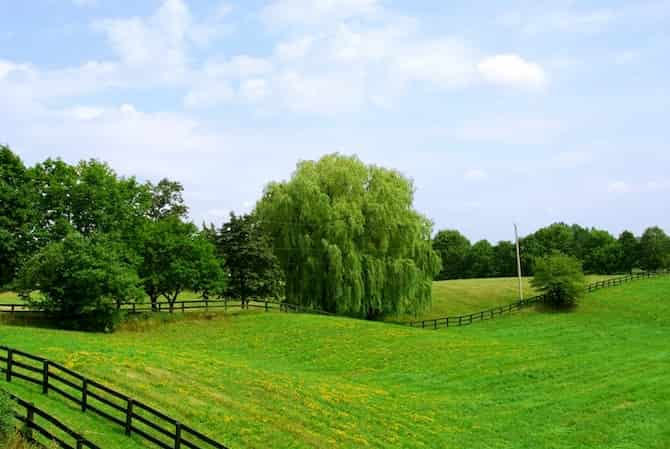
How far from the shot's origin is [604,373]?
3073cm

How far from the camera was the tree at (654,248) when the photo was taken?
97.6m

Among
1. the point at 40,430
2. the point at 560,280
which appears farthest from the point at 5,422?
the point at 560,280

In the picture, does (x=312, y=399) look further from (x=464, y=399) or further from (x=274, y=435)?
(x=464, y=399)

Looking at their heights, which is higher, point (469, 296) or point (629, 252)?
point (629, 252)

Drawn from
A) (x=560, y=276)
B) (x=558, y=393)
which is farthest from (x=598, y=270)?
(x=558, y=393)

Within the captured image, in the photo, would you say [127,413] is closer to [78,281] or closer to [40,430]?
[40,430]

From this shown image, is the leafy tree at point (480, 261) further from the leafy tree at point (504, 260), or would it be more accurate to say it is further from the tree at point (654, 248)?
the tree at point (654, 248)

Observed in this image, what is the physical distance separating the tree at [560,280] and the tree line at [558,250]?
40.0 m

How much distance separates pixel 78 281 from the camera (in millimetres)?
34344

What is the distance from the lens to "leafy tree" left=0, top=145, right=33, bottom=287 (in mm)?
36594

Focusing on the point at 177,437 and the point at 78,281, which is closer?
the point at 177,437

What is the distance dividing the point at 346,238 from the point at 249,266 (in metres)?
7.98

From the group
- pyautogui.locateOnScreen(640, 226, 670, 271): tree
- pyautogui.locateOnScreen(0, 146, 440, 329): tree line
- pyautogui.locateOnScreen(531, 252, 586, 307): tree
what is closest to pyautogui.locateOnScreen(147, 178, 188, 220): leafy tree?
pyautogui.locateOnScreen(0, 146, 440, 329): tree line

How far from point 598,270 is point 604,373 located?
86.9 meters
